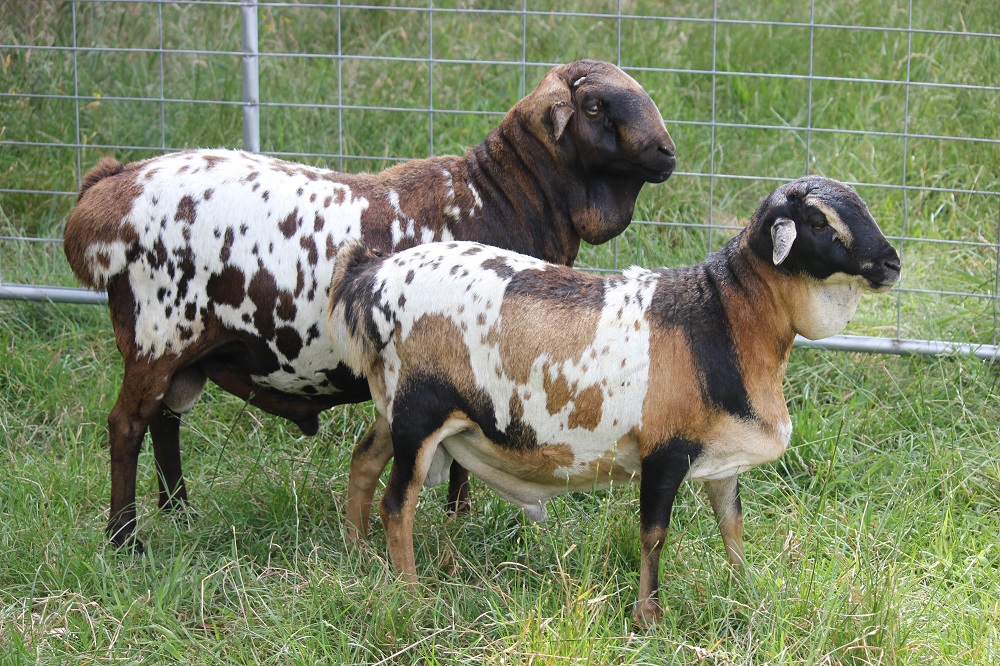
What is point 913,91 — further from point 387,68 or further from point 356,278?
point 356,278

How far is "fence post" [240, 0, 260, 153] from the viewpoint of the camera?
20.0ft

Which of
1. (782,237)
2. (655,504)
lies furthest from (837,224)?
(655,504)

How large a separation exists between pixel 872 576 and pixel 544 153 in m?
1.94

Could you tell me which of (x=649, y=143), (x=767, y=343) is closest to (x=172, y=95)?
(x=649, y=143)

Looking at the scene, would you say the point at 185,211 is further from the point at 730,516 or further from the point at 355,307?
the point at 730,516

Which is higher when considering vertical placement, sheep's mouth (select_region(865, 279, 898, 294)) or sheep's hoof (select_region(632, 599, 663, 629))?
sheep's mouth (select_region(865, 279, 898, 294))

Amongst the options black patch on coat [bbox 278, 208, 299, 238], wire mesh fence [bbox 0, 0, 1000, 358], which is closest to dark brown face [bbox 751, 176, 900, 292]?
black patch on coat [bbox 278, 208, 299, 238]

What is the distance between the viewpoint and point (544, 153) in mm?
4699

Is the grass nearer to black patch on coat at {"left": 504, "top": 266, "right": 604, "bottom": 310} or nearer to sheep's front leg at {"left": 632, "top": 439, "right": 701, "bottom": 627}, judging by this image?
A: sheep's front leg at {"left": 632, "top": 439, "right": 701, "bottom": 627}

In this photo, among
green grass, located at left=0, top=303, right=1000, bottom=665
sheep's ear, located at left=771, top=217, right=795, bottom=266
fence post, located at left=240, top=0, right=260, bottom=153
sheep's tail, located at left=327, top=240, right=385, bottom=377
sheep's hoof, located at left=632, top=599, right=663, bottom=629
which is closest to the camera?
sheep's ear, located at left=771, top=217, right=795, bottom=266

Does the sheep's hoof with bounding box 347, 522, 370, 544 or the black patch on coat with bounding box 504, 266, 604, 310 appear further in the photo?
the sheep's hoof with bounding box 347, 522, 370, 544

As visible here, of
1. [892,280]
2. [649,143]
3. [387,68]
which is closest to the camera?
[892,280]

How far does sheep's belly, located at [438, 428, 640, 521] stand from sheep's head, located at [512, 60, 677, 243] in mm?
1021

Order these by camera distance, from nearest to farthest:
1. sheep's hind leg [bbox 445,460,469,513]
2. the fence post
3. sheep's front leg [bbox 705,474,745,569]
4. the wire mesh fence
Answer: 1. sheep's front leg [bbox 705,474,745,569]
2. sheep's hind leg [bbox 445,460,469,513]
3. the fence post
4. the wire mesh fence
